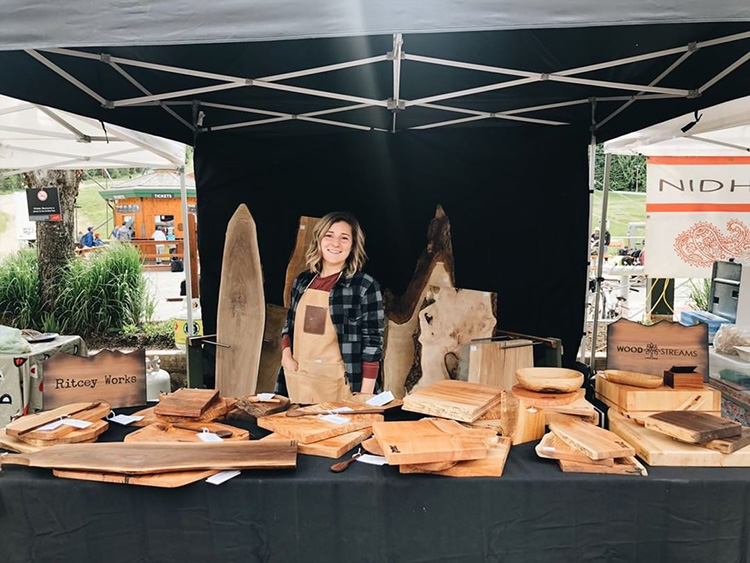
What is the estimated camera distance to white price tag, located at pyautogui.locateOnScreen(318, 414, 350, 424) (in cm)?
169

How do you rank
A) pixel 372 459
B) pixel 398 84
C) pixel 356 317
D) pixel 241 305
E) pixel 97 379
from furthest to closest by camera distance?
1. pixel 241 305
2. pixel 356 317
3. pixel 398 84
4. pixel 97 379
5. pixel 372 459

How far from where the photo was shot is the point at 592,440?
1.45 metres

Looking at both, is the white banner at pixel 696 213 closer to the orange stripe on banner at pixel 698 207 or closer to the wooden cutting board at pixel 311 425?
the orange stripe on banner at pixel 698 207

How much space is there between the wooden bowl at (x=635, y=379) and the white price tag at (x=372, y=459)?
33.6 inches

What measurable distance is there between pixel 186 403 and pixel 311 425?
0.43 m

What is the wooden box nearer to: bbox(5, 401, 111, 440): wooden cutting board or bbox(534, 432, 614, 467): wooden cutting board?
bbox(534, 432, 614, 467): wooden cutting board

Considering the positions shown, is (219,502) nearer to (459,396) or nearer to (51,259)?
(459,396)

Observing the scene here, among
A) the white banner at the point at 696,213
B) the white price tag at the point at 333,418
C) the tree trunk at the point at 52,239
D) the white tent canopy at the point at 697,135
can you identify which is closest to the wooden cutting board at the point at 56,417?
the white price tag at the point at 333,418

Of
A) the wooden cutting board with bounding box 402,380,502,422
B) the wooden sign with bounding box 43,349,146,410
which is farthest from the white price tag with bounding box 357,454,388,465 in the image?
the wooden sign with bounding box 43,349,146,410

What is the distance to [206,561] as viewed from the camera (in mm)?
1388

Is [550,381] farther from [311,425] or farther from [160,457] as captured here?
[160,457]

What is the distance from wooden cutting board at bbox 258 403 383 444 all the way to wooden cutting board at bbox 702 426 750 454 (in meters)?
0.92

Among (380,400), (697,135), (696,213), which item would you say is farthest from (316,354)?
(696,213)

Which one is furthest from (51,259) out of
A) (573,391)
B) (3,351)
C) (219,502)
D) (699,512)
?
(699,512)
